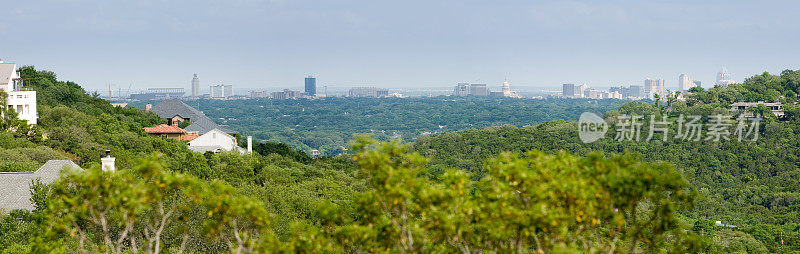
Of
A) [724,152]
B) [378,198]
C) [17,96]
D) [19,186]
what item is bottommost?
[724,152]

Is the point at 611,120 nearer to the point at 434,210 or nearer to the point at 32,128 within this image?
the point at 32,128

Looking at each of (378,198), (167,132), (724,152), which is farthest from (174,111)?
(378,198)

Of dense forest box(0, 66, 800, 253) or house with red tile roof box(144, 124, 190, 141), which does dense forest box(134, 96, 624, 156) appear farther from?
house with red tile roof box(144, 124, 190, 141)

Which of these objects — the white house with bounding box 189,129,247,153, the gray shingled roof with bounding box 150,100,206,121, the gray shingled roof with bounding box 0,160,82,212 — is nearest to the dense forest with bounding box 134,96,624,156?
the gray shingled roof with bounding box 150,100,206,121

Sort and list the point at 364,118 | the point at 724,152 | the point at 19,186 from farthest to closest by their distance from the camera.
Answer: the point at 364,118 → the point at 724,152 → the point at 19,186

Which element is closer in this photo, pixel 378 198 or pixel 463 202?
pixel 463 202

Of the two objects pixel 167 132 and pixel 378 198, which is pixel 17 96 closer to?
pixel 167 132
